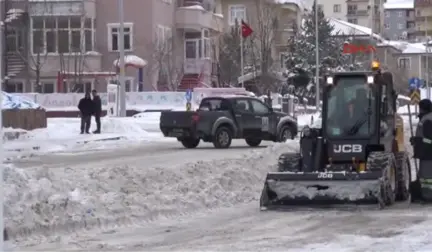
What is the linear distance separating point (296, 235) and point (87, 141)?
23279 mm

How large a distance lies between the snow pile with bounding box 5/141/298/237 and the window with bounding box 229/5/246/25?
65.1 meters

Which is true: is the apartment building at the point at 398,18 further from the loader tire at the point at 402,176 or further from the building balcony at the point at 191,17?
Result: the loader tire at the point at 402,176

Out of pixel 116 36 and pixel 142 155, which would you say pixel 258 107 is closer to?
pixel 142 155

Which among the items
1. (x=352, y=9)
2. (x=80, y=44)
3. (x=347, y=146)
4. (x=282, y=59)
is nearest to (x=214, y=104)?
(x=347, y=146)

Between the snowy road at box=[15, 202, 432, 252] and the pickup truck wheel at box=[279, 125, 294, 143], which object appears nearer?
the snowy road at box=[15, 202, 432, 252]

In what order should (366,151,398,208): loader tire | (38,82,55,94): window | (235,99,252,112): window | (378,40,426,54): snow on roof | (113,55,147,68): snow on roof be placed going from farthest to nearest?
(378,40,426,54): snow on roof → (38,82,55,94): window → (113,55,147,68): snow on roof → (235,99,252,112): window → (366,151,398,208): loader tire

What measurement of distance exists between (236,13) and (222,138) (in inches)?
2158

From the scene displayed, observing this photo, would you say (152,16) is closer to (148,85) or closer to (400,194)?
(148,85)

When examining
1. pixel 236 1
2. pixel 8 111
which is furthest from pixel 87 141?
pixel 236 1

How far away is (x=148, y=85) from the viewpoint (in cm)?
6450

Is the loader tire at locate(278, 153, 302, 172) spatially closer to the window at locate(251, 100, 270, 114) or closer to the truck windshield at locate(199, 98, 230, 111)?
the truck windshield at locate(199, 98, 230, 111)

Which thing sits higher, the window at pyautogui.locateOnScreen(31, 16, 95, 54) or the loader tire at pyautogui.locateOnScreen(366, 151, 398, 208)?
the window at pyautogui.locateOnScreen(31, 16, 95, 54)

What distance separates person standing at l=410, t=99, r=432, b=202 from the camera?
15.6 metres

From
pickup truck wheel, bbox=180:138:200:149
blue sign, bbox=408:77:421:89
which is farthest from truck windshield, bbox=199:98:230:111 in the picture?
blue sign, bbox=408:77:421:89
